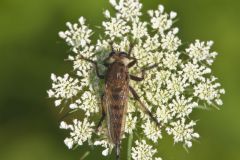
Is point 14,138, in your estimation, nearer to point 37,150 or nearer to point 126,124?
point 37,150

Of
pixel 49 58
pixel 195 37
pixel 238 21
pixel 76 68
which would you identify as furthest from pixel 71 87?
pixel 238 21

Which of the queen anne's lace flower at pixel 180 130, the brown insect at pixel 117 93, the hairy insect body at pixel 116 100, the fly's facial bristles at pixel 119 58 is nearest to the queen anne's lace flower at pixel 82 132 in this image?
the brown insect at pixel 117 93

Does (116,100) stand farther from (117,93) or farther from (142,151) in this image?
(142,151)

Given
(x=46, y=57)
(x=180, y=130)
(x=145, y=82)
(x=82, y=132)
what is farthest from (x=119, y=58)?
(x=46, y=57)

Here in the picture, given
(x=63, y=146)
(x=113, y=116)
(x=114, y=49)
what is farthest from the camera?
(x=63, y=146)

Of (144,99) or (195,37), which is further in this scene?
(195,37)

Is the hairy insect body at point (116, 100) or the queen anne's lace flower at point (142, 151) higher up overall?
the hairy insect body at point (116, 100)

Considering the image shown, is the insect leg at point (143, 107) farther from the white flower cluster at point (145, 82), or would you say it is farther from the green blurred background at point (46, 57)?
the green blurred background at point (46, 57)
